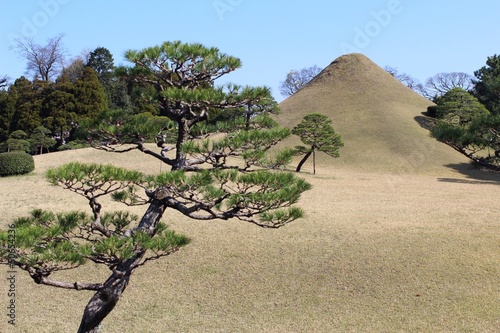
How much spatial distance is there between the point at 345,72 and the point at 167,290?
1857 inches

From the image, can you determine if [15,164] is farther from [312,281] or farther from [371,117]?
[371,117]

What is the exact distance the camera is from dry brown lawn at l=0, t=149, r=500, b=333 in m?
7.21

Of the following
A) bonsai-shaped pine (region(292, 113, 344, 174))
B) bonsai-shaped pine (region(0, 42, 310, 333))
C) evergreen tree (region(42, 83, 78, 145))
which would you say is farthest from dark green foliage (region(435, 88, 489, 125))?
bonsai-shaped pine (region(0, 42, 310, 333))

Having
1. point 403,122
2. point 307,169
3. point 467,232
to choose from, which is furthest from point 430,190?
point 403,122

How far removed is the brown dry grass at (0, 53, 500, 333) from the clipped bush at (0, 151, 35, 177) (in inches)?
157

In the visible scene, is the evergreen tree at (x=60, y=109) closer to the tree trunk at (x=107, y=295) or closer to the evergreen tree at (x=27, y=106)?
the evergreen tree at (x=27, y=106)

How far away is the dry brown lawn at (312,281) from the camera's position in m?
7.21

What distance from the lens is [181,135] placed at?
5.75 metres

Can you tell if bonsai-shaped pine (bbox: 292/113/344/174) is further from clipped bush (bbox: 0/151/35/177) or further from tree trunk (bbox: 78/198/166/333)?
tree trunk (bbox: 78/198/166/333)

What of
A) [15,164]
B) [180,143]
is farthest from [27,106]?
A: [180,143]

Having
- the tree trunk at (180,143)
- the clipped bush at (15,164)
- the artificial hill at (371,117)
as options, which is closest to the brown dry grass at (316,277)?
the tree trunk at (180,143)

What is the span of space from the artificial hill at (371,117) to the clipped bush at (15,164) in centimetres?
1800

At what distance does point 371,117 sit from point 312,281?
3223 centimetres

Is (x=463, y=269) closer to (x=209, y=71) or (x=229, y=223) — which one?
(x=229, y=223)
